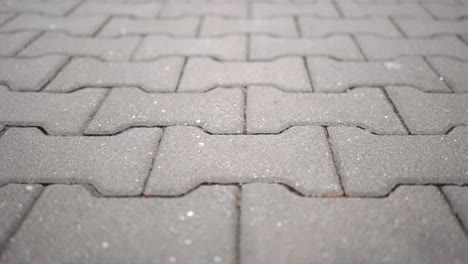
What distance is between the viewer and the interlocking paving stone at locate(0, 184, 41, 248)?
3.97ft

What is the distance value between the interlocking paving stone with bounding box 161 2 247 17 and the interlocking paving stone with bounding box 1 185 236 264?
6.64 ft

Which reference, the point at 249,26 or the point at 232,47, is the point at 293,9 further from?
the point at 232,47

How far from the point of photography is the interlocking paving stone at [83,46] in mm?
2346

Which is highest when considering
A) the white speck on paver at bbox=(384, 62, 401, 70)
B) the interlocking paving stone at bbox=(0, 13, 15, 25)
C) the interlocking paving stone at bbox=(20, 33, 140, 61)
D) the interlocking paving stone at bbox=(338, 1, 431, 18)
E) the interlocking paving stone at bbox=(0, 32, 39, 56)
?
the interlocking paving stone at bbox=(0, 13, 15, 25)

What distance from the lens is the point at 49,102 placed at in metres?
1.85

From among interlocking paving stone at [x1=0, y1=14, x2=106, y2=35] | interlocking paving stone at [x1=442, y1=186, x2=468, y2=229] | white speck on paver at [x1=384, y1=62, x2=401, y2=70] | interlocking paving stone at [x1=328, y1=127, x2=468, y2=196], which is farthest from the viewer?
interlocking paving stone at [x1=0, y1=14, x2=106, y2=35]

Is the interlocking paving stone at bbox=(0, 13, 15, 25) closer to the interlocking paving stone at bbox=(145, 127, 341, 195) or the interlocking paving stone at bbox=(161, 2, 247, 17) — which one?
the interlocking paving stone at bbox=(161, 2, 247, 17)

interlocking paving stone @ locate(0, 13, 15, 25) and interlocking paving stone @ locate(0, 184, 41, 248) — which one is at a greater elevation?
interlocking paving stone @ locate(0, 13, 15, 25)

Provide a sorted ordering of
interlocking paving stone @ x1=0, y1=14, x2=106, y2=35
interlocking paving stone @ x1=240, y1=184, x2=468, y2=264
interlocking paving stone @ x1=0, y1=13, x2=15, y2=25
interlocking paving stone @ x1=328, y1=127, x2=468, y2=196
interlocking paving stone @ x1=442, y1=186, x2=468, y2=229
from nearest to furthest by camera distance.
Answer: interlocking paving stone @ x1=240, y1=184, x2=468, y2=264 → interlocking paving stone @ x1=442, y1=186, x2=468, y2=229 → interlocking paving stone @ x1=328, y1=127, x2=468, y2=196 → interlocking paving stone @ x1=0, y1=14, x2=106, y2=35 → interlocking paving stone @ x1=0, y1=13, x2=15, y2=25

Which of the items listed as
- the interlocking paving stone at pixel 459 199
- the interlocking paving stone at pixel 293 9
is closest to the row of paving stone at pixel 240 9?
the interlocking paving stone at pixel 293 9

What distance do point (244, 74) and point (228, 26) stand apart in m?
0.81

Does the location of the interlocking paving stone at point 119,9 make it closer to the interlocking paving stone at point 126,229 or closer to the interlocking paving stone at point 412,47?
the interlocking paving stone at point 412,47

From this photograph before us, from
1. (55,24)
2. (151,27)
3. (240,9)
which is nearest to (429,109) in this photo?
(240,9)

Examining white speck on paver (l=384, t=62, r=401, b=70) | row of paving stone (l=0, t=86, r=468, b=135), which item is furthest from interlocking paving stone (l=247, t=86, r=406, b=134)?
white speck on paver (l=384, t=62, r=401, b=70)
